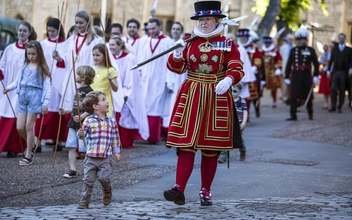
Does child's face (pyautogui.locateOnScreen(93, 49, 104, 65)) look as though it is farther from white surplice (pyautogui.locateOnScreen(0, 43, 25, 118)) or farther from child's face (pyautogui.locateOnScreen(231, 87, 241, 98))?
child's face (pyautogui.locateOnScreen(231, 87, 241, 98))

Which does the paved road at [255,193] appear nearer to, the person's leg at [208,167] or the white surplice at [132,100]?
the person's leg at [208,167]

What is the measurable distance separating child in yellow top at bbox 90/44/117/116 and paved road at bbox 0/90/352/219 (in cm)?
103

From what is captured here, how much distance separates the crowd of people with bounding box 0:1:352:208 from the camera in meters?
8.78

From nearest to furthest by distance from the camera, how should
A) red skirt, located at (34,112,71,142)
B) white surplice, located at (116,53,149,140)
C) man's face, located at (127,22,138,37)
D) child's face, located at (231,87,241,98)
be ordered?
child's face, located at (231,87,241,98) → red skirt, located at (34,112,71,142) → white surplice, located at (116,53,149,140) → man's face, located at (127,22,138,37)

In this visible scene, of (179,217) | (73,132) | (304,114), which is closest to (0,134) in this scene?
(73,132)

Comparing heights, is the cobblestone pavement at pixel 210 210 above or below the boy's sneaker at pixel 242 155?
below

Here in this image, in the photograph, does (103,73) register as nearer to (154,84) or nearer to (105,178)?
(105,178)

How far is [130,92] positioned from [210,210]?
6.25 m

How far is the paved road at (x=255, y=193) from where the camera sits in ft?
26.8

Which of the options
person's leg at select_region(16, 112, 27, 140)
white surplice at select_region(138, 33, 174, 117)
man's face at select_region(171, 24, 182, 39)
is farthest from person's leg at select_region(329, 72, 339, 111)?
person's leg at select_region(16, 112, 27, 140)

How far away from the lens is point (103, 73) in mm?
12203

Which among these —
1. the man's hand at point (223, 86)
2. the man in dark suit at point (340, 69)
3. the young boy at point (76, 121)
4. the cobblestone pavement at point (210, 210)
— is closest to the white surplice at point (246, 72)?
the man in dark suit at point (340, 69)

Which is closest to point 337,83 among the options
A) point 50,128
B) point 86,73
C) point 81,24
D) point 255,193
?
point 50,128

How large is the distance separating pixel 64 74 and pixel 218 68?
547 cm
